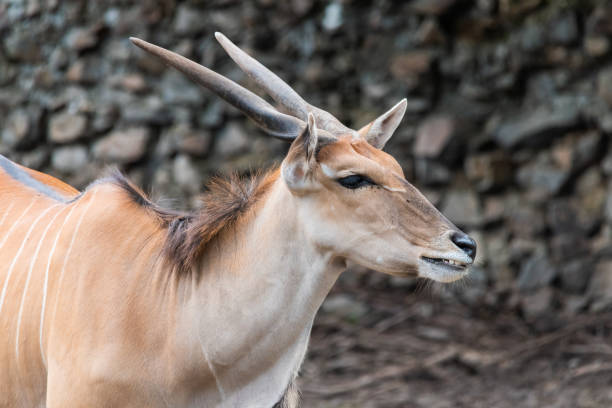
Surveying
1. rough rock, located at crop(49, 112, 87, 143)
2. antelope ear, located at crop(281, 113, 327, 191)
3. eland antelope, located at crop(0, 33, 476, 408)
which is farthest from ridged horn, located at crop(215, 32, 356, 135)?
rough rock, located at crop(49, 112, 87, 143)

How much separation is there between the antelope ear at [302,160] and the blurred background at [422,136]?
8.47 feet

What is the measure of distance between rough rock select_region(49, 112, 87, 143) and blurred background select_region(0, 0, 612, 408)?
1cm

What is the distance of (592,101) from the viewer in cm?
606

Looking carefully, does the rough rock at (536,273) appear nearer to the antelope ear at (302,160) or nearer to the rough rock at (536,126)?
the rough rock at (536,126)

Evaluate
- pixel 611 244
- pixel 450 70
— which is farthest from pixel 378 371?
pixel 450 70

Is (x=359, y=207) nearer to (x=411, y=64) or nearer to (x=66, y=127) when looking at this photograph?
(x=411, y=64)

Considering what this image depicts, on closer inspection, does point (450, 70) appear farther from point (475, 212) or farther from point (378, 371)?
point (378, 371)

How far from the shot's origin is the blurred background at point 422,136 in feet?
18.9

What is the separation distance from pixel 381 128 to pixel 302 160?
583 millimetres

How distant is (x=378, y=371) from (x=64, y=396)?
3.18 m

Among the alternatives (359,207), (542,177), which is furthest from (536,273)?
(359,207)

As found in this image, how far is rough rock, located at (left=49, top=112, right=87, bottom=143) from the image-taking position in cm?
702

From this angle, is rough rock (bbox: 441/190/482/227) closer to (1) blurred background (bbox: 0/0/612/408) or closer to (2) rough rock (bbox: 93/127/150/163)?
(1) blurred background (bbox: 0/0/612/408)

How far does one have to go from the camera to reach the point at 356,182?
2824mm
